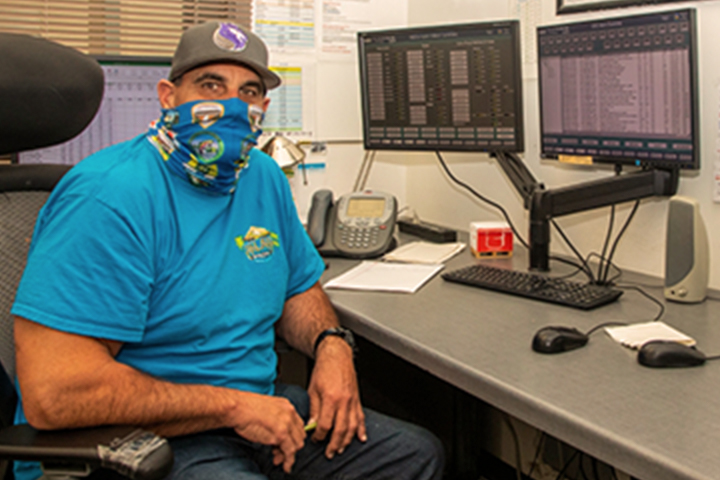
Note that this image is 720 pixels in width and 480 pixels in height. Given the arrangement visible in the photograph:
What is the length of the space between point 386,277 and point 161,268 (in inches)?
25.0

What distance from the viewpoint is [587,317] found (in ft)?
4.16

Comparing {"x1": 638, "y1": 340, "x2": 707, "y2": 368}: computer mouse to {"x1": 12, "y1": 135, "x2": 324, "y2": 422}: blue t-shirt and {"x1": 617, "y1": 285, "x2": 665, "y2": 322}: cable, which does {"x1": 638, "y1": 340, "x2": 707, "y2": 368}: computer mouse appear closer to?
{"x1": 617, "y1": 285, "x2": 665, "y2": 322}: cable

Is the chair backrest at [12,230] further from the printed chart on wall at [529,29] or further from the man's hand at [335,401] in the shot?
the printed chart on wall at [529,29]

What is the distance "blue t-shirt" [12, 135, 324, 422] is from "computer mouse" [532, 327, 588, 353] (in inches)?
19.8

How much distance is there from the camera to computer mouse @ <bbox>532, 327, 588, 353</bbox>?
108 centimetres

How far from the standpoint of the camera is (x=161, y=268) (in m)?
1.09

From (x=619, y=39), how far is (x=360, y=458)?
1.05m

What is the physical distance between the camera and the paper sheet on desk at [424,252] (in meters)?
1.76

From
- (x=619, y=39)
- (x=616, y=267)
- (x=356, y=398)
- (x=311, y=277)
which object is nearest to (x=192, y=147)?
(x=311, y=277)

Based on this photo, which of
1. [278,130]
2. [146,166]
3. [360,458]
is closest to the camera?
[146,166]

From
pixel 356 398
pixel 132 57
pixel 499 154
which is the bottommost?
pixel 356 398

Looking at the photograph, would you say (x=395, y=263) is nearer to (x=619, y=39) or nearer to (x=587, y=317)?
(x=587, y=317)

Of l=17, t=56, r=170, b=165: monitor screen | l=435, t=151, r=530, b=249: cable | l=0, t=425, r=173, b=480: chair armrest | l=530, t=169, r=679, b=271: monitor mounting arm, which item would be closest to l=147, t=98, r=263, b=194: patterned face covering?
l=0, t=425, r=173, b=480: chair armrest

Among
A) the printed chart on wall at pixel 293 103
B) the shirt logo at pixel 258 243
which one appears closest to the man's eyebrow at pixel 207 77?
the shirt logo at pixel 258 243
